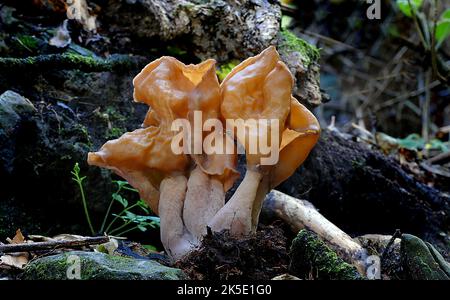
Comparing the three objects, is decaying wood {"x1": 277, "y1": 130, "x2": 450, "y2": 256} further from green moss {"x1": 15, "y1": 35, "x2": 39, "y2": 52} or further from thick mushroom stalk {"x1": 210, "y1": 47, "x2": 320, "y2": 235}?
green moss {"x1": 15, "y1": 35, "x2": 39, "y2": 52}

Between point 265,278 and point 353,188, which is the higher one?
point 265,278

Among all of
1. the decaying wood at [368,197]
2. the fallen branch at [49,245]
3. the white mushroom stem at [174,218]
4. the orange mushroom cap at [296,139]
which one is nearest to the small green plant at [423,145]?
the decaying wood at [368,197]

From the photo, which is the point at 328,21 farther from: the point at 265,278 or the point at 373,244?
the point at 265,278

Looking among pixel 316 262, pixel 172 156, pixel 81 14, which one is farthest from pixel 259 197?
pixel 81 14

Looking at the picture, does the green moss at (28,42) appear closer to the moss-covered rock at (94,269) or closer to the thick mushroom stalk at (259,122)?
the thick mushroom stalk at (259,122)

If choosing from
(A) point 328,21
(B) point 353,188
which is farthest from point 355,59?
(B) point 353,188

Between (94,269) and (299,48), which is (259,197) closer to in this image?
(94,269)

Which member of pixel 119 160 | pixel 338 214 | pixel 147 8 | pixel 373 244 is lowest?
pixel 338 214
